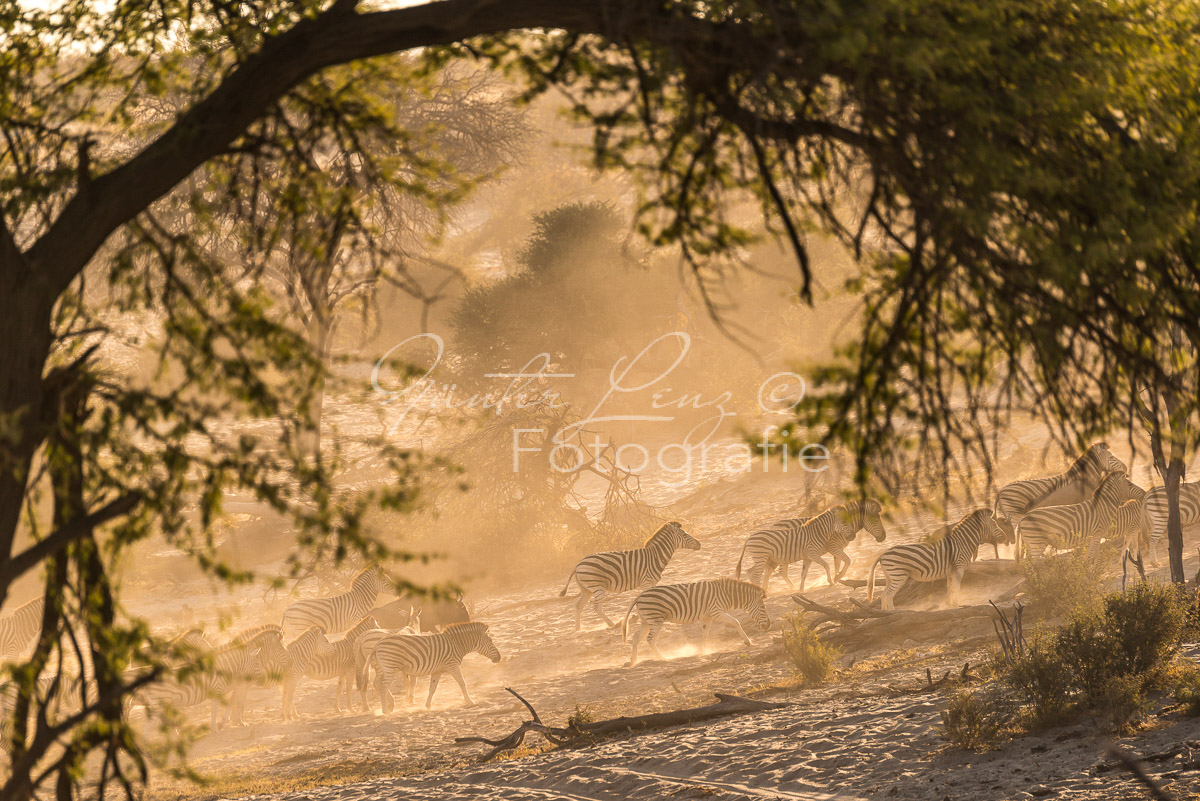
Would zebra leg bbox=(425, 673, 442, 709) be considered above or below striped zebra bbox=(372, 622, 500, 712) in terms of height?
below

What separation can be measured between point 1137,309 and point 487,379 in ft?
73.3

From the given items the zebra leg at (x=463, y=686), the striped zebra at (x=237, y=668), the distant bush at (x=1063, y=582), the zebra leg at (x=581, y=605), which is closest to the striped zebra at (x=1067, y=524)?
the distant bush at (x=1063, y=582)

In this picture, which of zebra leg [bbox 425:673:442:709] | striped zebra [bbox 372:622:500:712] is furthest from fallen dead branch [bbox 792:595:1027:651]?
zebra leg [bbox 425:673:442:709]

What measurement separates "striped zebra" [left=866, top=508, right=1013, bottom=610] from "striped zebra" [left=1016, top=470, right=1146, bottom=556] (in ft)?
2.17

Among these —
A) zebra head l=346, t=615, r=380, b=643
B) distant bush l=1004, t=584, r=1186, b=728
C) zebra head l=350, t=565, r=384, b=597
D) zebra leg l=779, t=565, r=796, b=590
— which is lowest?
distant bush l=1004, t=584, r=1186, b=728

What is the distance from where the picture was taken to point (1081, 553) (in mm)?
12516

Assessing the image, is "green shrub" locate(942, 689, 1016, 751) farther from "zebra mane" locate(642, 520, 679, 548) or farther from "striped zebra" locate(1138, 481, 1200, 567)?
"zebra mane" locate(642, 520, 679, 548)

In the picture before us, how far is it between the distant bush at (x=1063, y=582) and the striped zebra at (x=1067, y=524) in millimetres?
923

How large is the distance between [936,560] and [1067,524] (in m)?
1.79

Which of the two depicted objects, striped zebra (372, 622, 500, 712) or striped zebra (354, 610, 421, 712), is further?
striped zebra (354, 610, 421, 712)

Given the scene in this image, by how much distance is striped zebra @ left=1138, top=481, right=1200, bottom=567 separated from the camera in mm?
13945

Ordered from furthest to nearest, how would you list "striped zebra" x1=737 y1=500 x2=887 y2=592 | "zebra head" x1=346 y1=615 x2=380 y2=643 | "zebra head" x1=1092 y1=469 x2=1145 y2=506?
1. "striped zebra" x1=737 y1=500 x2=887 y2=592
2. "zebra head" x1=346 y1=615 x2=380 y2=643
3. "zebra head" x1=1092 y1=469 x2=1145 y2=506

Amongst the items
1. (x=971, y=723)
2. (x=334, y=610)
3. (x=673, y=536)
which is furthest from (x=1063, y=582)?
(x=334, y=610)

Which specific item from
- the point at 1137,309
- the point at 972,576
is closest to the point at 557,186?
the point at 972,576
